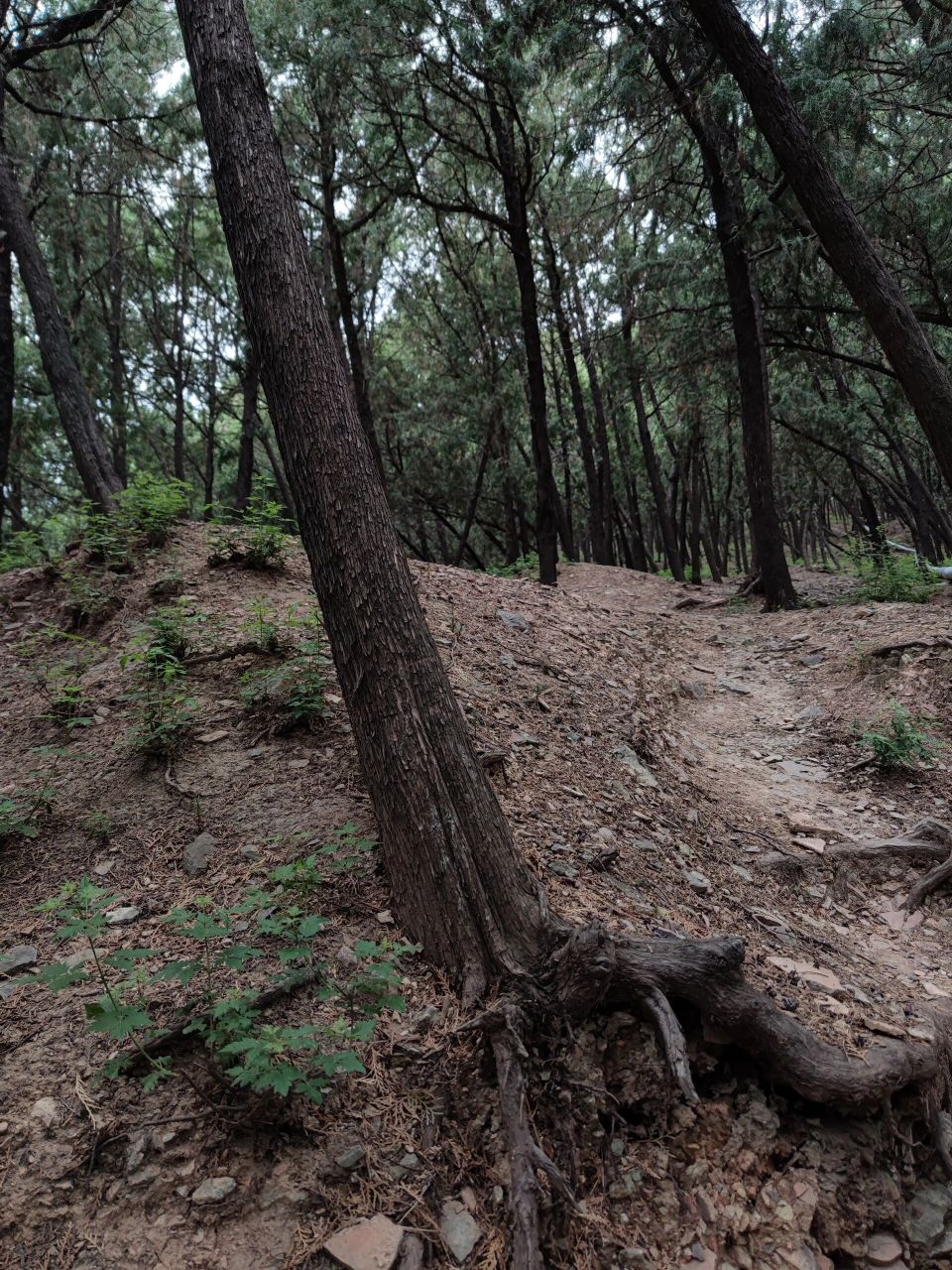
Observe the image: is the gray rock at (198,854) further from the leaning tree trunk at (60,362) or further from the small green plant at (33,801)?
the leaning tree trunk at (60,362)

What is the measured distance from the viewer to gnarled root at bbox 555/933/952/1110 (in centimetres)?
219

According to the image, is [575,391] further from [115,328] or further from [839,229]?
[115,328]

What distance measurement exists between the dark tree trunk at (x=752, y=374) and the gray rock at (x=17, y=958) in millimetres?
9570

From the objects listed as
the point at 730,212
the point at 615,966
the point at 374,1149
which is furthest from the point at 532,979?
the point at 730,212

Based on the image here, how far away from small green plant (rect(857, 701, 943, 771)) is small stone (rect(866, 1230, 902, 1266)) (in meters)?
3.42

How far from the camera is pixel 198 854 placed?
3.09m

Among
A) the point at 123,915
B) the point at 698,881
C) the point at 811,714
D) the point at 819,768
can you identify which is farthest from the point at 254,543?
the point at 811,714

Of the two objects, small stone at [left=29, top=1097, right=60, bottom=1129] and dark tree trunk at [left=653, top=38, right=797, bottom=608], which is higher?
dark tree trunk at [left=653, top=38, right=797, bottom=608]

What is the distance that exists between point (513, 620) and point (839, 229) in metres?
4.42

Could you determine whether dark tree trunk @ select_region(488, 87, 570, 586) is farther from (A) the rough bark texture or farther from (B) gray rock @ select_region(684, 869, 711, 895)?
(A) the rough bark texture

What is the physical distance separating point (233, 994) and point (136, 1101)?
356mm

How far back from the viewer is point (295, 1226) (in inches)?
68.7

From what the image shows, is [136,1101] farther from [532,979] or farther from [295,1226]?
[532,979]

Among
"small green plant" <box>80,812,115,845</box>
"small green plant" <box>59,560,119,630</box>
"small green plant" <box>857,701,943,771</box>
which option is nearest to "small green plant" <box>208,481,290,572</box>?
"small green plant" <box>59,560,119,630</box>
